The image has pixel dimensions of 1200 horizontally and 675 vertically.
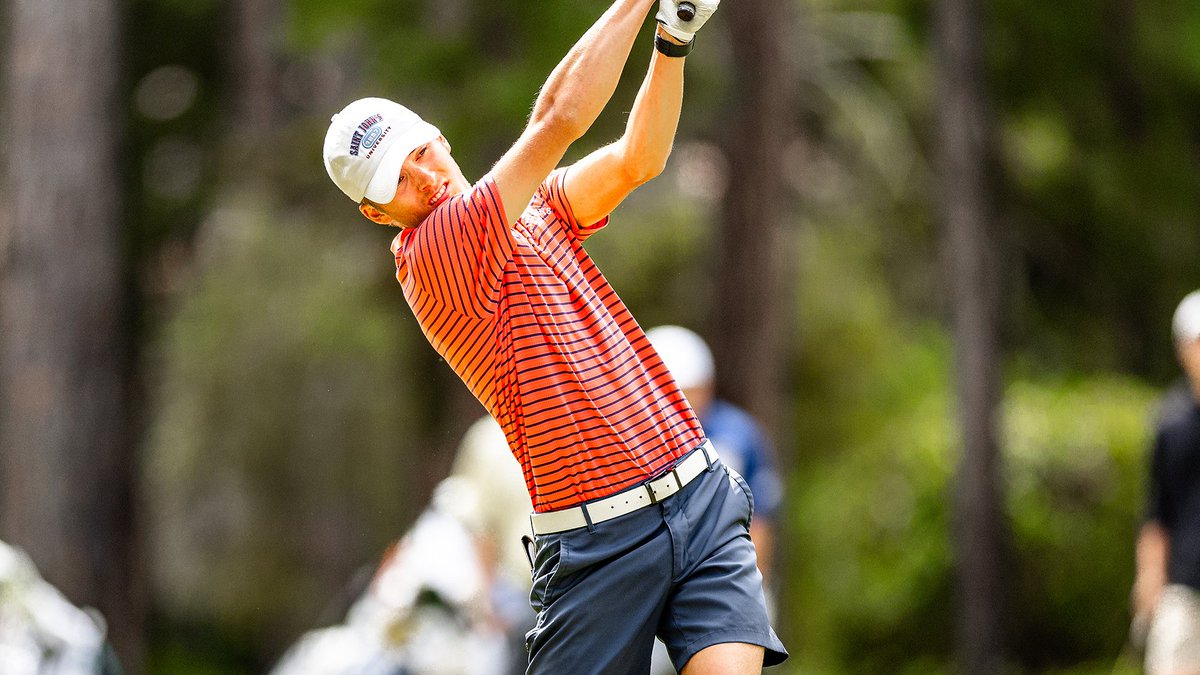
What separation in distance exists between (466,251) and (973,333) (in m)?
8.97

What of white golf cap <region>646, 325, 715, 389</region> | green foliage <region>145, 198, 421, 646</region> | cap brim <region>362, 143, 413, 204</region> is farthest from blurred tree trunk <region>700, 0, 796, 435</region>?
cap brim <region>362, 143, 413, 204</region>

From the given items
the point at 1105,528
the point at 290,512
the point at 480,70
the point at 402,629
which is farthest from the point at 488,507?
the point at 290,512

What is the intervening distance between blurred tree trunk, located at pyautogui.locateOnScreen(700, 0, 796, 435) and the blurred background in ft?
0.07

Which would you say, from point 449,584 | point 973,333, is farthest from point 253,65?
point 449,584

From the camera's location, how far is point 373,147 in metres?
3.93

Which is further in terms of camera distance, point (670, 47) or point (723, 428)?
point (723, 428)

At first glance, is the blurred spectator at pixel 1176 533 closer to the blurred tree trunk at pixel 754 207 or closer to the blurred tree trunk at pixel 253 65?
the blurred tree trunk at pixel 754 207

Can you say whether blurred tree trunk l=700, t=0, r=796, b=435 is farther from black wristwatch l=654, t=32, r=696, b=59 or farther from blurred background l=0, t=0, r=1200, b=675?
black wristwatch l=654, t=32, r=696, b=59

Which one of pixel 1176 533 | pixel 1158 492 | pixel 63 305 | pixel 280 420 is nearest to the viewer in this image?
pixel 1176 533

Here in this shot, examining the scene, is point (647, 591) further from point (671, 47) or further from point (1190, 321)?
point (1190, 321)

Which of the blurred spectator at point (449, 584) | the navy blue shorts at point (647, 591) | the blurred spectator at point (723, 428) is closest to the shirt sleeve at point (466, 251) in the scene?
the navy blue shorts at point (647, 591)

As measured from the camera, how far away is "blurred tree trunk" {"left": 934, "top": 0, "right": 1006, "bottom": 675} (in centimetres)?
1198

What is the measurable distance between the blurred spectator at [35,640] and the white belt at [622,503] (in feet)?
10.2

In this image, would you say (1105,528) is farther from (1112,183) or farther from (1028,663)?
(1112,183)
